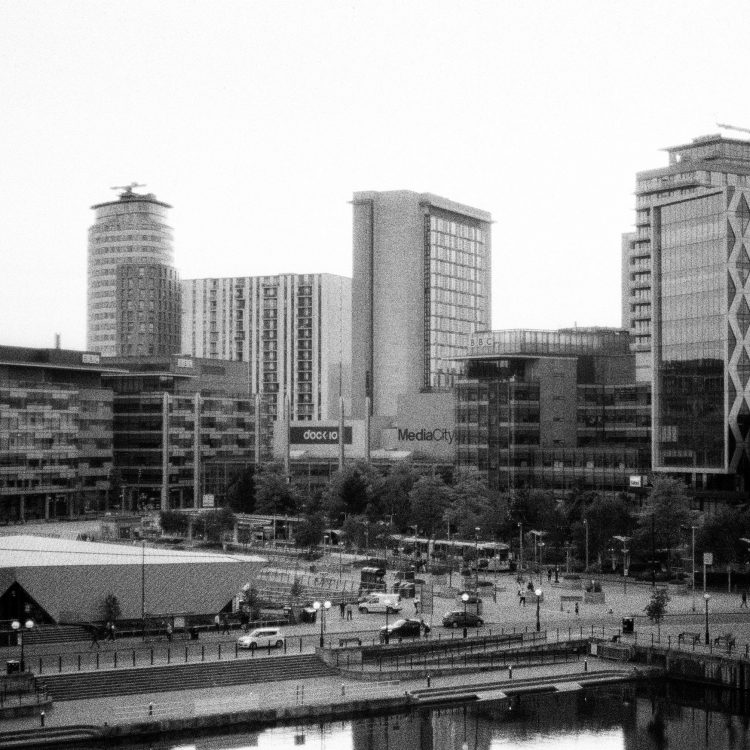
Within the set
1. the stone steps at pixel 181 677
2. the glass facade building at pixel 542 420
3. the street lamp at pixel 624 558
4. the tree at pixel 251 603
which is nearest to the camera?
the stone steps at pixel 181 677

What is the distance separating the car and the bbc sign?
367 ft

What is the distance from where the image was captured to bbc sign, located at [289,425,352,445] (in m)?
184

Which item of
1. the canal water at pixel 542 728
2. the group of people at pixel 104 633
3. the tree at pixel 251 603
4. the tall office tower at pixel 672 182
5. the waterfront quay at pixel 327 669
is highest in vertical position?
the tall office tower at pixel 672 182

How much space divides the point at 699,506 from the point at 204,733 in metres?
75.5

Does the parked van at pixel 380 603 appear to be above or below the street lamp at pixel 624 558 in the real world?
below

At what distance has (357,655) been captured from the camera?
6334cm

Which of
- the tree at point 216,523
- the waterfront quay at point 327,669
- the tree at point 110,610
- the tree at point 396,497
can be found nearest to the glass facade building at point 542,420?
the tree at point 396,497

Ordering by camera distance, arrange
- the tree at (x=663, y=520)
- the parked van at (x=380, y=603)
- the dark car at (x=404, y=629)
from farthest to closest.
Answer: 1. the tree at (x=663, y=520)
2. the parked van at (x=380, y=603)
3. the dark car at (x=404, y=629)

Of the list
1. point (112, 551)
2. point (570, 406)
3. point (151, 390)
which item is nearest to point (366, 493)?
point (570, 406)

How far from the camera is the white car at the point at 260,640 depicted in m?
64.1

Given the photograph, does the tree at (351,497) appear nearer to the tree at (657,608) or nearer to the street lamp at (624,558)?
the street lamp at (624,558)

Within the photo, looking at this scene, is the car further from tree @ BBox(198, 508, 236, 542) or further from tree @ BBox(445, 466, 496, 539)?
tree @ BBox(198, 508, 236, 542)

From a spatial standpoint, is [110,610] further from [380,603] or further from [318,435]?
[318,435]

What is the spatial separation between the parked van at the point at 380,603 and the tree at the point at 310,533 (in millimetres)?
37589
